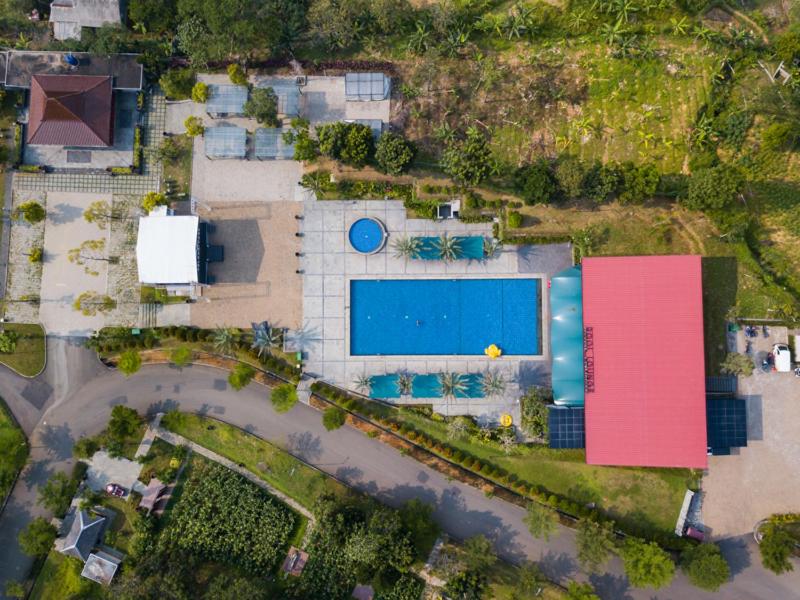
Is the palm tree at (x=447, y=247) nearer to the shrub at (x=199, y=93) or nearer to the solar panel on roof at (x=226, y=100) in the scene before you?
the solar panel on roof at (x=226, y=100)

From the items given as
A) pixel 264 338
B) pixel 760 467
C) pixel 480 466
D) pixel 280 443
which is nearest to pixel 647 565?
pixel 760 467

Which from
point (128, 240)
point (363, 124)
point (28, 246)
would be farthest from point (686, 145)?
point (28, 246)

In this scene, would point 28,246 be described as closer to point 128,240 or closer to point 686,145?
point 128,240

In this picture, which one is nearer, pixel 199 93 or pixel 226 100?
pixel 199 93

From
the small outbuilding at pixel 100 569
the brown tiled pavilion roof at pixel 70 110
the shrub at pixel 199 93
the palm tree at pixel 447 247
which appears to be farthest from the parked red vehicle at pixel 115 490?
the shrub at pixel 199 93

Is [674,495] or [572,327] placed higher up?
[572,327]

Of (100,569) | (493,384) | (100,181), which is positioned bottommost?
(100,569)

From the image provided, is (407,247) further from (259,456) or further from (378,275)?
(259,456)
